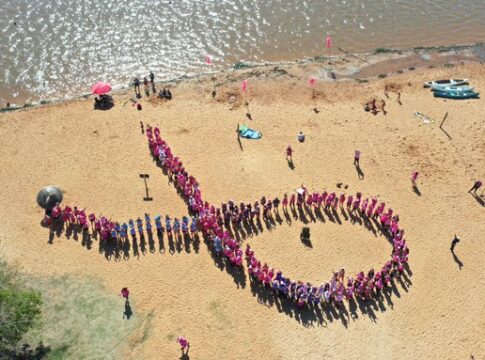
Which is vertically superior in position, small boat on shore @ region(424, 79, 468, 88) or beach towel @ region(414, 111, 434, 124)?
small boat on shore @ region(424, 79, 468, 88)

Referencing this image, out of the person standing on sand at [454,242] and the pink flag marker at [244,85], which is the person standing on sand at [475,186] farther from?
the pink flag marker at [244,85]

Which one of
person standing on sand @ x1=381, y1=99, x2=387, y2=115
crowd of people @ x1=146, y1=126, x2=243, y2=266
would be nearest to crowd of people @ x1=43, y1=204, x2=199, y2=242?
crowd of people @ x1=146, y1=126, x2=243, y2=266

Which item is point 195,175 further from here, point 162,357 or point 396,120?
point 396,120

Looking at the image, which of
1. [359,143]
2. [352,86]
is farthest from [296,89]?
[359,143]

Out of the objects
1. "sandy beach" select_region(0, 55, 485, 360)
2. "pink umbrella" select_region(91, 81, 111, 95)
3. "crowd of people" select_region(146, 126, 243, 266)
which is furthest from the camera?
"pink umbrella" select_region(91, 81, 111, 95)

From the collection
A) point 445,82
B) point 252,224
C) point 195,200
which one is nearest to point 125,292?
point 195,200

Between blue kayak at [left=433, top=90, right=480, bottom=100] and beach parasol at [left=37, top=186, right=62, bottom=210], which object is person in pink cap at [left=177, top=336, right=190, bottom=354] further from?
blue kayak at [left=433, top=90, right=480, bottom=100]
